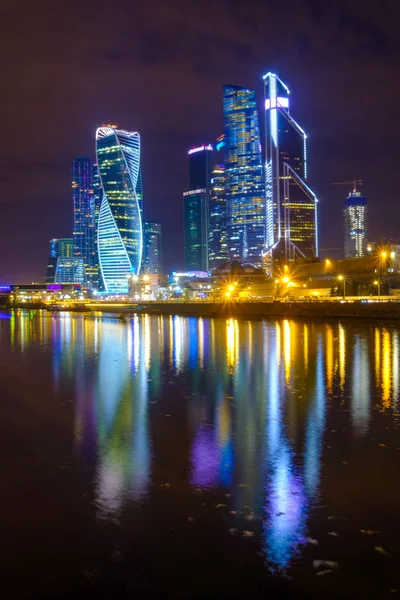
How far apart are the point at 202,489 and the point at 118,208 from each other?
164175 millimetres

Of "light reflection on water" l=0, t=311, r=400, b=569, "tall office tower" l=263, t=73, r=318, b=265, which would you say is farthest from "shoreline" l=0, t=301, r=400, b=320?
"tall office tower" l=263, t=73, r=318, b=265

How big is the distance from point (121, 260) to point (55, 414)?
165 m

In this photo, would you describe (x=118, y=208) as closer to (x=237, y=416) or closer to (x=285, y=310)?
(x=285, y=310)

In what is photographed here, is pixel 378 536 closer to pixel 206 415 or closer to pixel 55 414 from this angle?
pixel 206 415

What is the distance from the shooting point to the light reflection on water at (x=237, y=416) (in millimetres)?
6723

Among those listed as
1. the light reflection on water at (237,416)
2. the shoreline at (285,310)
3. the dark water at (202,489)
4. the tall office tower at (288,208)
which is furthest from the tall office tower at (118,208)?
the dark water at (202,489)

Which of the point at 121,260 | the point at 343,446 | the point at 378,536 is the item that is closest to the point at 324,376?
the point at 343,446

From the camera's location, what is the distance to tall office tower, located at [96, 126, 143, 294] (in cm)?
16688

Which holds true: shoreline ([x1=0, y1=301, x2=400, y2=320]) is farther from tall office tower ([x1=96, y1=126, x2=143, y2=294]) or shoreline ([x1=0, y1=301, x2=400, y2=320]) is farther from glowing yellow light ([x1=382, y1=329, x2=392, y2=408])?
tall office tower ([x1=96, y1=126, x2=143, y2=294])

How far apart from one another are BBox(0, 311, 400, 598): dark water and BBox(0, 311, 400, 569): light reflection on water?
0.13 ft

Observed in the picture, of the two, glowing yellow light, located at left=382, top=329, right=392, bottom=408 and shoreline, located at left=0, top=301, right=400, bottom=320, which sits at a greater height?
shoreline, located at left=0, top=301, right=400, bottom=320

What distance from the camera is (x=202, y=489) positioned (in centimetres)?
700

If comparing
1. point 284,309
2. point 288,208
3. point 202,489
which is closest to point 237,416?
point 202,489

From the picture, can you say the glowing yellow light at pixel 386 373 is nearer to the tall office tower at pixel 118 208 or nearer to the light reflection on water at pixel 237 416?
the light reflection on water at pixel 237 416
